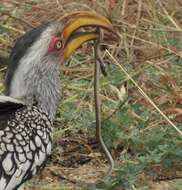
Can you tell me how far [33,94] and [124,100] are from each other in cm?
64

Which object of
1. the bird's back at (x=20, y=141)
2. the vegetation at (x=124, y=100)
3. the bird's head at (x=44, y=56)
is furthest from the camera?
the vegetation at (x=124, y=100)

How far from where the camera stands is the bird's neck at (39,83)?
335cm

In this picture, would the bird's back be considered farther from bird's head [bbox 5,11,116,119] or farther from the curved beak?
the curved beak

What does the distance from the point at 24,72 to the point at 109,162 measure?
Answer: 609 mm

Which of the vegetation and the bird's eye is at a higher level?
the bird's eye

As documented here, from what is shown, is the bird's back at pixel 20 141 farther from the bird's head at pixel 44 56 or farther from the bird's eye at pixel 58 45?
the bird's eye at pixel 58 45

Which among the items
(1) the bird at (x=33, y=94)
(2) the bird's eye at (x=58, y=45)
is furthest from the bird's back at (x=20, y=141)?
(2) the bird's eye at (x=58, y=45)

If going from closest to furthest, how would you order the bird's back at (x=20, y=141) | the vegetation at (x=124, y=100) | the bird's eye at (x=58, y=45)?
the bird's back at (x=20, y=141)
the bird's eye at (x=58, y=45)
the vegetation at (x=124, y=100)

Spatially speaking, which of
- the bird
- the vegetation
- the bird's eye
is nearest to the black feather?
the bird

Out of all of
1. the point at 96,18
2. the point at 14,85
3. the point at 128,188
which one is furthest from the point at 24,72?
the point at 128,188

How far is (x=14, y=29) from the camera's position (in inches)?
188

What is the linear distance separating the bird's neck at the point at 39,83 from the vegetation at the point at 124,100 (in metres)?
0.36

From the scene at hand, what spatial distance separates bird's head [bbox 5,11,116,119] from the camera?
333cm

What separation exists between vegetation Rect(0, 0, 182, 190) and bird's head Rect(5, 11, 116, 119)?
0.38 metres
